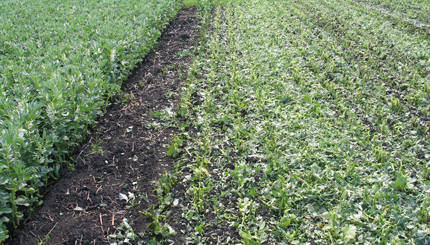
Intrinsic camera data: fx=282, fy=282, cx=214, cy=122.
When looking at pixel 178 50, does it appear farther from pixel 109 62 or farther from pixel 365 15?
pixel 365 15

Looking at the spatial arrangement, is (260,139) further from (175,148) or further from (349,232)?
(349,232)

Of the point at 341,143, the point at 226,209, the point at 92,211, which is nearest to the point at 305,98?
the point at 341,143

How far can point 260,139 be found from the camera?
4125 mm

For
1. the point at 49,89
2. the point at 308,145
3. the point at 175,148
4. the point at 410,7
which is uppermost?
the point at 410,7

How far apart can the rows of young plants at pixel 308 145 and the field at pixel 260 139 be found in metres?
0.02

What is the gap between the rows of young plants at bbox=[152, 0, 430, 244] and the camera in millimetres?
2885

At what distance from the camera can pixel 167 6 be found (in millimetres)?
10914

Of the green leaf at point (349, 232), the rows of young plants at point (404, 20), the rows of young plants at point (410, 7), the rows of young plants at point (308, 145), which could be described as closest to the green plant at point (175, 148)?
the rows of young plants at point (308, 145)

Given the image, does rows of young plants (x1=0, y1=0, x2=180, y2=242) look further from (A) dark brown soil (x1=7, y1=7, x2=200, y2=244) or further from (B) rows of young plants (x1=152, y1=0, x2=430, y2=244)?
(B) rows of young plants (x1=152, y1=0, x2=430, y2=244)

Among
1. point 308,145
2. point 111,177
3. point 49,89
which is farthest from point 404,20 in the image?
point 49,89

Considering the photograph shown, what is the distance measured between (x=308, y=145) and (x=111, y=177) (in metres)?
2.66

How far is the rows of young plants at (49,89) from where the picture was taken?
9.36 feet

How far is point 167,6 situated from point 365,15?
7.57 meters

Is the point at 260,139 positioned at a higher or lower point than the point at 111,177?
higher
